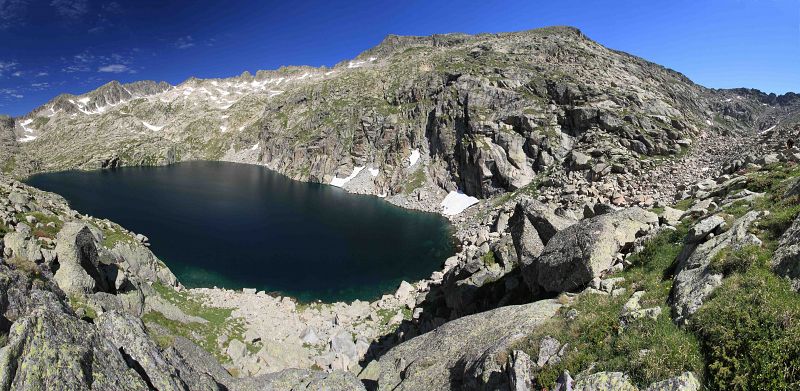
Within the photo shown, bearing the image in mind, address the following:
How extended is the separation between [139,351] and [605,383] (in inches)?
556

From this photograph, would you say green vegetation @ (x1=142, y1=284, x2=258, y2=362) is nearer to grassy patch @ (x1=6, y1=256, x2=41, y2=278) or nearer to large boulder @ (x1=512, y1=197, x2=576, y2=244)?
grassy patch @ (x1=6, y1=256, x2=41, y2=278)

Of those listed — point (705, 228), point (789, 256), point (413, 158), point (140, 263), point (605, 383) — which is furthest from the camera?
point (413, 158)

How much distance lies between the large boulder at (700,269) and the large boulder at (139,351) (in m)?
15.8

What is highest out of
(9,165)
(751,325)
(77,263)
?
(751,325)

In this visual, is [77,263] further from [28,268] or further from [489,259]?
[489,259]

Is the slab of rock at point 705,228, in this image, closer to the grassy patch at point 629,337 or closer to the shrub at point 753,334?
the grassy patch at point 629,337

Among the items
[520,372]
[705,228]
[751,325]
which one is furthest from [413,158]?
[751,325]

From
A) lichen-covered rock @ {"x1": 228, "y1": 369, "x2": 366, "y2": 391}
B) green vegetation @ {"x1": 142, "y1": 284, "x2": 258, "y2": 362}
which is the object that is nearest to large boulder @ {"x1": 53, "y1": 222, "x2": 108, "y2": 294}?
green vegetation @ {"x1": 142, "y1": 284, "x2": 258, "y2": 362}

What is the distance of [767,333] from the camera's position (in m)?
7.79

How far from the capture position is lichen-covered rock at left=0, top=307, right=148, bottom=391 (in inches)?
334

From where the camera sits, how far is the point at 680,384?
26.5 feet

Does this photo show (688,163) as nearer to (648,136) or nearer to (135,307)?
(648,136)

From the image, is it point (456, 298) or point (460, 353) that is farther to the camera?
point (456, 298)

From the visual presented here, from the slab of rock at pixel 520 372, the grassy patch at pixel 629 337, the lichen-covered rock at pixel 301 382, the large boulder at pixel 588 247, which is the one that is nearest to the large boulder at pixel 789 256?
the grassy patch at pixel 629 337
